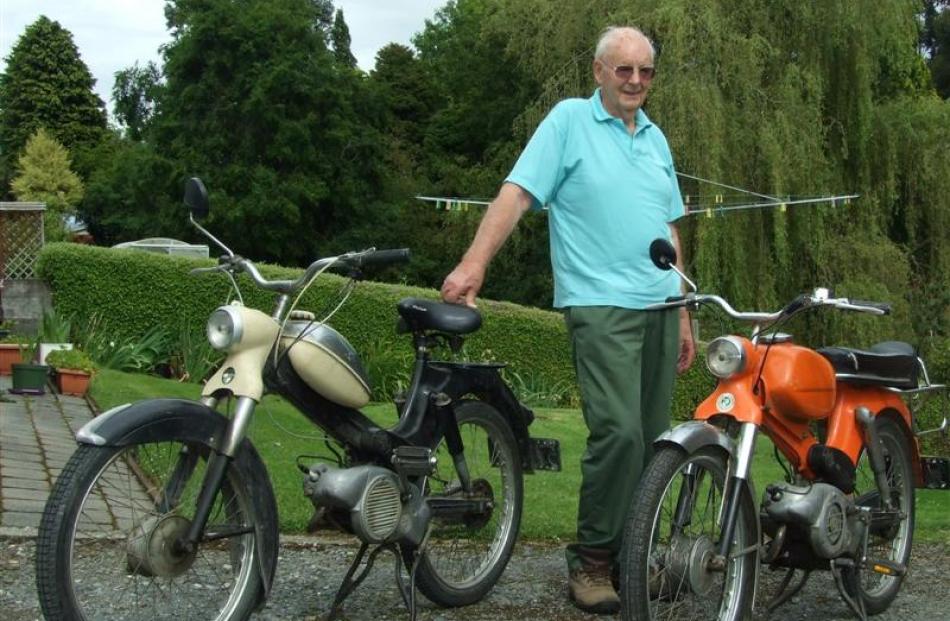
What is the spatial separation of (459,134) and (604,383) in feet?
143

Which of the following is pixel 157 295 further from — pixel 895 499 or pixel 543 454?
pixel 895 499

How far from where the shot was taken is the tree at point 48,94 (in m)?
64.2

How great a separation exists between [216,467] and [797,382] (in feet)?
5.79

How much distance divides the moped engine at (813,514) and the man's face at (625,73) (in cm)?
143

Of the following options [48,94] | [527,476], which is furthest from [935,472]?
[48,94]

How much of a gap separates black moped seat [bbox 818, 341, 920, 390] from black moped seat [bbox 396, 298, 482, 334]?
3.92 ft

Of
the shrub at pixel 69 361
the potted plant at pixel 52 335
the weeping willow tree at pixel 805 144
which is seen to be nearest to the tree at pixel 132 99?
the weeping willow tree at pixel 805 144

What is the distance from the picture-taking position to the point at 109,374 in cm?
1295

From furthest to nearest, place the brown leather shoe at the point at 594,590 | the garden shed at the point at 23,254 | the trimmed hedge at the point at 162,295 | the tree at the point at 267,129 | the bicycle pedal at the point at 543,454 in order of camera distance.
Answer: the tree at the point at 267,129 < the trimmed hedge at the point at 162,295 < the garden shed at the point at 23,254 < the bicycle pedal at the point at 543,454 < the brown leather shoe at the point at 594,590

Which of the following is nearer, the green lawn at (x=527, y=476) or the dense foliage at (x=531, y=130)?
the green lawn at (x=527, y=476)

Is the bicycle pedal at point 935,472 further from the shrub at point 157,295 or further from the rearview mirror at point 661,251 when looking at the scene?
the shrub at point 157,295

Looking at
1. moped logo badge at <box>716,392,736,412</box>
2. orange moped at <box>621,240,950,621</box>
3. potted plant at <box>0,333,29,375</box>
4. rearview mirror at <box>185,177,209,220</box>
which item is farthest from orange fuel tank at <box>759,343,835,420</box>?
potted plant at <box>0,333,29,375</box>

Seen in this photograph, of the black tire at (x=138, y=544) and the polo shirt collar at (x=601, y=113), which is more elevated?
A: the polo shirt collar at (x=601, y=113)

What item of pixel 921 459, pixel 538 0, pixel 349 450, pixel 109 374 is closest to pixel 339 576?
pixel 349 450
